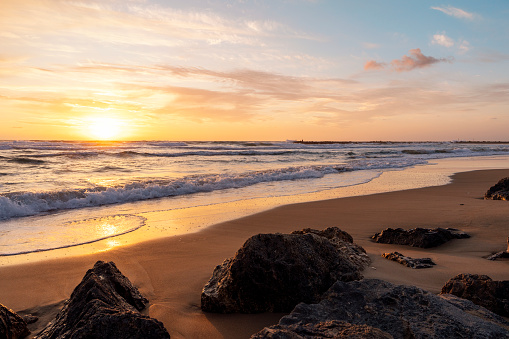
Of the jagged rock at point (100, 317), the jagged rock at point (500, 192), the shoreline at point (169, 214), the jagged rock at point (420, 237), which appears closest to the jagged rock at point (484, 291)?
the jagged rock at point (420, 237)

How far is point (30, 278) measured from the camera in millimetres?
4203

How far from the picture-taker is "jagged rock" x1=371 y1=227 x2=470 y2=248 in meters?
5.19

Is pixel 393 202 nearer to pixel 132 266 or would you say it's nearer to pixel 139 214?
pixel 139 214

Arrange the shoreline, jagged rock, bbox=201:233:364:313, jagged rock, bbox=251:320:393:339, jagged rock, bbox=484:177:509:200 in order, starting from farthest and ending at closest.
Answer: jagged rock, bbox=484:177:509:200, the shoreline, jagged rock, bbox=201:233:364:313, jagged rock, bbox=251:320:393:339

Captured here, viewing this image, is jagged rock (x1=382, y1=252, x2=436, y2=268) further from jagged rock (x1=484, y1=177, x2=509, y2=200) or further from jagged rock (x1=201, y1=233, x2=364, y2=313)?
jagged rock (x1=484, y1=177, x2=509, y2=200)

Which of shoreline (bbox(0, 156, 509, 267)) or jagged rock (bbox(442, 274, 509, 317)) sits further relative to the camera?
shoreline (bbox(0, 156, 509, 267))

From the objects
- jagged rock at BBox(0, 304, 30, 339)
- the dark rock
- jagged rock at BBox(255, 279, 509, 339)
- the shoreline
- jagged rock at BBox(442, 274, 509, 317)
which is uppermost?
jagged rock at BBox(255, 279, 509, 339)

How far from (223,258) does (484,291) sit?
2.95 m

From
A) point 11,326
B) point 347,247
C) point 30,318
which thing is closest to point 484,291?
point 347,247

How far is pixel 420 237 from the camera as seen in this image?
17.2 ft

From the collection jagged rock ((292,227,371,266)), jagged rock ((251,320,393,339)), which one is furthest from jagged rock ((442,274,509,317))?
jagged rock ((251,320,393,339))

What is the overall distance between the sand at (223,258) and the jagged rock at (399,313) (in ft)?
2.19

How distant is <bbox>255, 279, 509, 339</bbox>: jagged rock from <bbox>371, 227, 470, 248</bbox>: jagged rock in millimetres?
2603

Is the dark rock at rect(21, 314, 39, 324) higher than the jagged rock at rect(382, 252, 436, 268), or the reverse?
the jagged rock at rect(382, 252, 436, 268)
